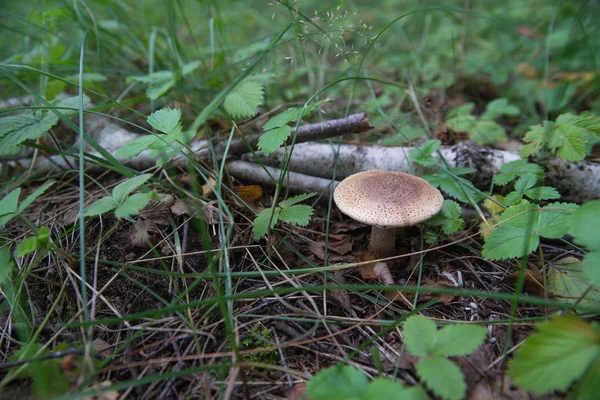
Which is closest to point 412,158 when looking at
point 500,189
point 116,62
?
point 500,189

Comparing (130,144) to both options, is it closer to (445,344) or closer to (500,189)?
(445,344)

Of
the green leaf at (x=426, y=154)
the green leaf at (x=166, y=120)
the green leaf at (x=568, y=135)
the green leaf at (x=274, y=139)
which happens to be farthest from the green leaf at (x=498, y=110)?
the green leaf at (x=166, y=120)

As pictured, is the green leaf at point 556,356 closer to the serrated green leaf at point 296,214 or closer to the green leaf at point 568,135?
the serrated green leaf at point 296,214

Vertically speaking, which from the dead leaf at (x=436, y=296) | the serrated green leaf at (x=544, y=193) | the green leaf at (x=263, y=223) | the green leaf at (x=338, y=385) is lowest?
the dead leaf at (x=436, y=296)

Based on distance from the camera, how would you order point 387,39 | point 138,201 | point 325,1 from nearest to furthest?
point 138,201
point 387,39
point 325,1

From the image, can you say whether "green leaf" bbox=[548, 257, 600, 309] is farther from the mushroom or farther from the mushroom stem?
the mushroom stem

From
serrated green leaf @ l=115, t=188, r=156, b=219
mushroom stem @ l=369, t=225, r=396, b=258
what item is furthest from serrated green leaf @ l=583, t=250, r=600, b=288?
serrated green leaf @ l=115, t=188, r=156, b=219

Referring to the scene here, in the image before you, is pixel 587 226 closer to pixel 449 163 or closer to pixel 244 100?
pixel 449 163
